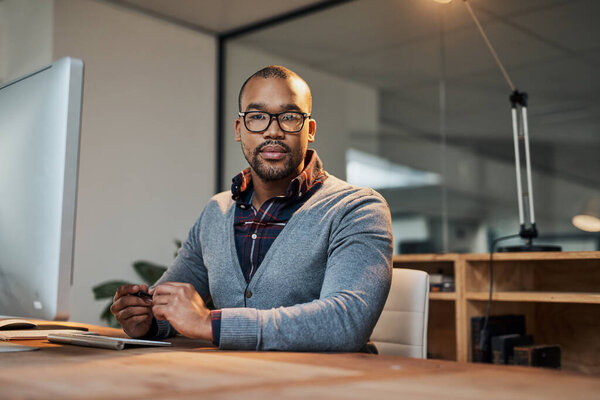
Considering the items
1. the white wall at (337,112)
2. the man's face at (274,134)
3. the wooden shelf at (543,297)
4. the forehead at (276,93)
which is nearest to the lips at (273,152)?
the man's face at (274,134)

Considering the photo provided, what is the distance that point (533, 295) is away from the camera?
232cm

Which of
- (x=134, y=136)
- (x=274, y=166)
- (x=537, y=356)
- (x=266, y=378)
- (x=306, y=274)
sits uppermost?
(x=134, y=136)

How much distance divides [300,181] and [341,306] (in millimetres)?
419

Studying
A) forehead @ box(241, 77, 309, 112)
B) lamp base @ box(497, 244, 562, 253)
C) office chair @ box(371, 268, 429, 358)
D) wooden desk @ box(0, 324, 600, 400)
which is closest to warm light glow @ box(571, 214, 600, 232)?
lamp base @ box(497, 244, 562, 253)

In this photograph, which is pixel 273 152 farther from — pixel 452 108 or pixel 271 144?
Result: pixel 452 108

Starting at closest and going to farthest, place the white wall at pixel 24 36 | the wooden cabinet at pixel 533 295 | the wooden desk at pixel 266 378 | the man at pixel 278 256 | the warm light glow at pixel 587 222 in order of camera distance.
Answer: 1. the wooden desk at pixel 266 378
2. the man at pixel 278 256
3. the wooden cabinet at pixel 533 295
4. the warm light glow at pixel 587 222
5. the white wall at pixel 24 36

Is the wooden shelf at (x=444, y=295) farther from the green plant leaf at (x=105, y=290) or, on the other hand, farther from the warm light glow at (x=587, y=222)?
the green plant leaf at (x=105, y=290)

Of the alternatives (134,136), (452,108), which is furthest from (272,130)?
(134,136)

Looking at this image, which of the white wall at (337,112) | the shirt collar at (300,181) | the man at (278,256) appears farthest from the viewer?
the white wall at (337,112)

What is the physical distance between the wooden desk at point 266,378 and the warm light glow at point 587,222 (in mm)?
2111

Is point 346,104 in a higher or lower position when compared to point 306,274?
higher

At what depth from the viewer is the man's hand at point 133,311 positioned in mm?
1315

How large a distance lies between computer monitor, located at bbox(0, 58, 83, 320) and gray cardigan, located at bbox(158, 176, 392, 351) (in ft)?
0.94

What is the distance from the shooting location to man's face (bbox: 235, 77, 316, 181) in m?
1.49
